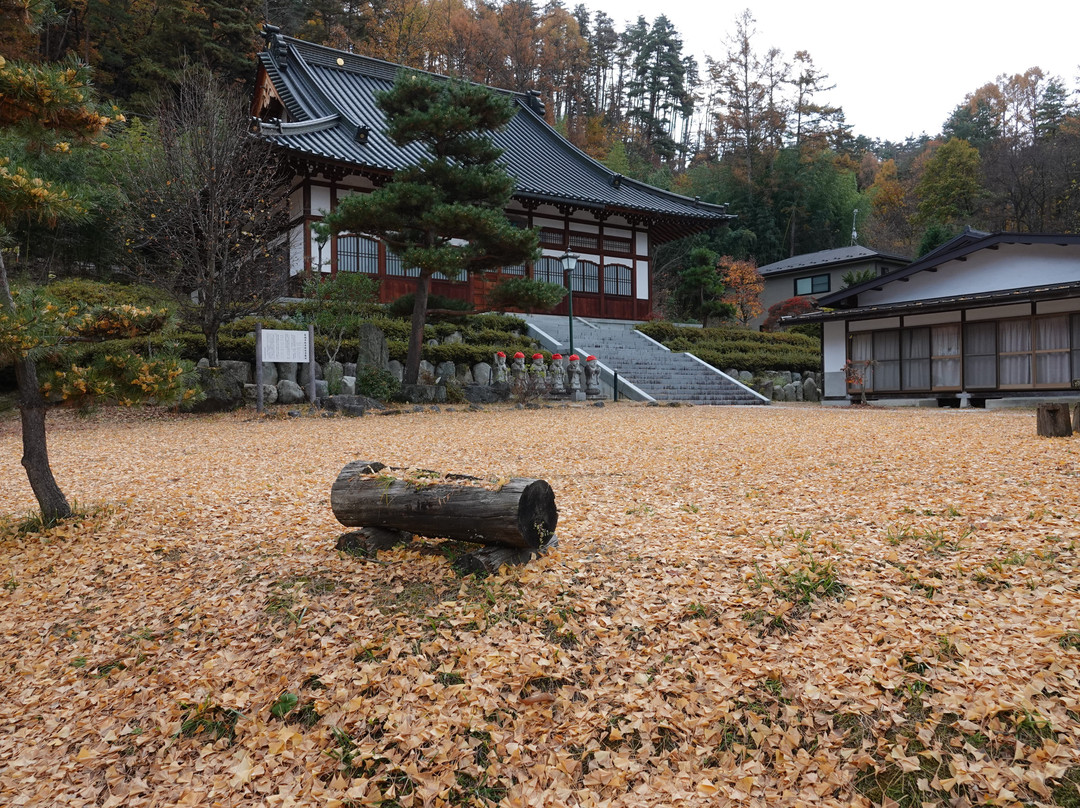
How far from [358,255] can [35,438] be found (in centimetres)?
1349

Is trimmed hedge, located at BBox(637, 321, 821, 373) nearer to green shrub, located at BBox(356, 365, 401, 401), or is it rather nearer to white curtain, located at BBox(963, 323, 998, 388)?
white curtain, located at BBox(963, 323, 998, 388)

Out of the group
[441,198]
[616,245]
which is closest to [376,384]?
[441,198]

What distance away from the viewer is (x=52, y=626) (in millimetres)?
3543

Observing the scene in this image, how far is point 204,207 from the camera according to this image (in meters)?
13.6

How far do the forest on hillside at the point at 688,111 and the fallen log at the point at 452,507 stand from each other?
2247 centimetres

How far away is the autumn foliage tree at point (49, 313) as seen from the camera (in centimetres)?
390

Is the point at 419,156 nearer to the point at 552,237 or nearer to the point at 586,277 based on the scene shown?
the point at 552,237

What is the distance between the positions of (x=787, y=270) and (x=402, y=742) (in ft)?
105

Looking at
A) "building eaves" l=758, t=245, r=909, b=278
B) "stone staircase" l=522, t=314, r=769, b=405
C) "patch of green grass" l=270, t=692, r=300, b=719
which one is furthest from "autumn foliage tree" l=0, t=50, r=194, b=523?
"building eaves" l=758, t=245, r=909, b=278

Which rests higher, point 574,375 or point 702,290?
point 702,290

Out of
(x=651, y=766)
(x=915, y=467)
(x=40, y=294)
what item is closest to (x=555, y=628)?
(x=651, y=766)

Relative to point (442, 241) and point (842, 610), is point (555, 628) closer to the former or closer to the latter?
point (842, 610)

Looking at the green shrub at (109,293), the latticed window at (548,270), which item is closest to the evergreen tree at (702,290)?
the latticed window at (548,270)

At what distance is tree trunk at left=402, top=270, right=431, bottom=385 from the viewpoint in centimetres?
1298
